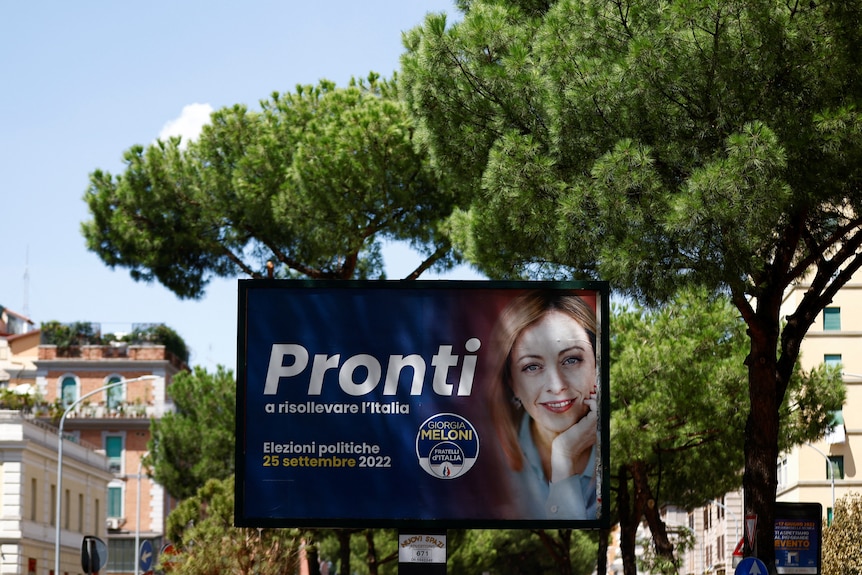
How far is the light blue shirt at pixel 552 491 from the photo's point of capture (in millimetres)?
16047

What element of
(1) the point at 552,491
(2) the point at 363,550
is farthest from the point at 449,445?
(2) the point at 363,550

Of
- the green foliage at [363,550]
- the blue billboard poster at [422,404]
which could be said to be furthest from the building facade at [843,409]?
the blue billboard poster at [422,404]

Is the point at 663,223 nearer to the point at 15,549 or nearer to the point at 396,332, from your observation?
the point at 396,332

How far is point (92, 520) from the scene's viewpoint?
60469 mm

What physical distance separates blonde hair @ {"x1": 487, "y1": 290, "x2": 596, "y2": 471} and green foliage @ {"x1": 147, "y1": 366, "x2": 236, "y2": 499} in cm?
3354

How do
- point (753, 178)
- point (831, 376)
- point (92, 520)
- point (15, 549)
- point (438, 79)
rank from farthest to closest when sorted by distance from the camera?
point (92, 520), point (15, 549), point (831, 376), point (438, 79), point (753, 178)

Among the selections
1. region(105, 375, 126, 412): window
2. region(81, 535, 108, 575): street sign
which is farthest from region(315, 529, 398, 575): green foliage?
region(81, 535, 108, 575): street sign

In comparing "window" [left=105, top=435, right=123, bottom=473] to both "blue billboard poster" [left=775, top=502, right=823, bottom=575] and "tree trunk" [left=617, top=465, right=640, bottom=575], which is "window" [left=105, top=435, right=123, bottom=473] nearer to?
"tree trunk" [left=617, top=465, right=640, bottom=575]

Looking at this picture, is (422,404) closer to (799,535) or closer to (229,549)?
(799,535)

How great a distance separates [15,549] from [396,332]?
123 feet

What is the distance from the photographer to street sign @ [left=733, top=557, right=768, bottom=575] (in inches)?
653

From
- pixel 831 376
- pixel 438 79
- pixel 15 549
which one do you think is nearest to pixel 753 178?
pixel 438 79

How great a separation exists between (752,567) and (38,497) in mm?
40721

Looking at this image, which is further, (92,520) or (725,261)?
(92,520)
